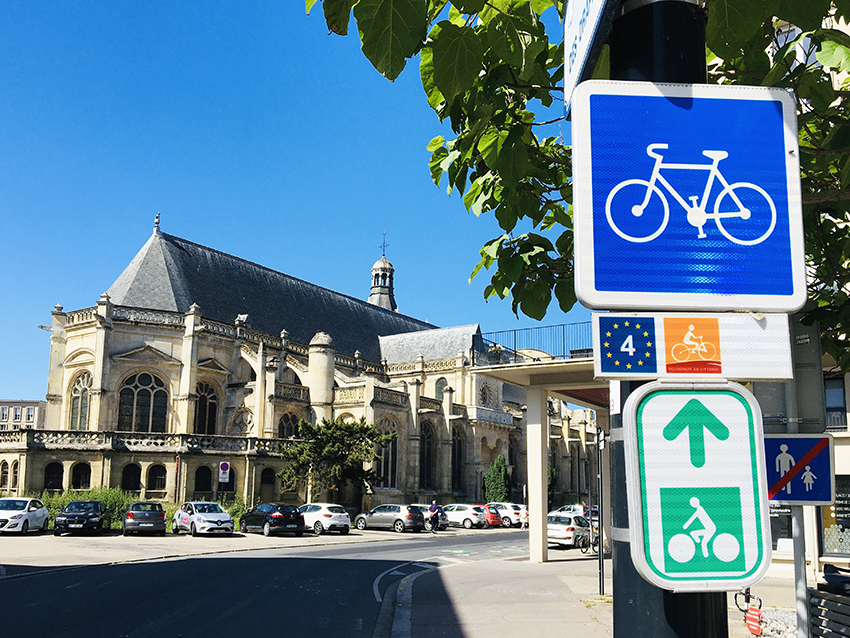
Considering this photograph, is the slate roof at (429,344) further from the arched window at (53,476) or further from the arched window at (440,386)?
the arched window at (53,476)

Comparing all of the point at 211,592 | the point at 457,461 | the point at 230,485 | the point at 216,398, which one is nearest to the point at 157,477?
the point at 230,485

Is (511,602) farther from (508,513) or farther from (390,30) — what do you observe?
(508,513)

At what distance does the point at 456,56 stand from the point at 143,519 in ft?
90.0

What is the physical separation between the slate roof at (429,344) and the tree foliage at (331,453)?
78.3 feet

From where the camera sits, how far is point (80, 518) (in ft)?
86.4

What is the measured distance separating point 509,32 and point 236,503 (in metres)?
33.9

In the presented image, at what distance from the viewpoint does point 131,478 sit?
33.5 m

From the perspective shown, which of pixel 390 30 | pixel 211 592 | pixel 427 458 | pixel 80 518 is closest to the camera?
pixel 390 30

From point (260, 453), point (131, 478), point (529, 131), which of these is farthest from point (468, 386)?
point (529, 131)

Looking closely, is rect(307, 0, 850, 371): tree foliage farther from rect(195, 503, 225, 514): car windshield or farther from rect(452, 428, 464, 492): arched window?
rect(452, 428, 464, 492): arched window

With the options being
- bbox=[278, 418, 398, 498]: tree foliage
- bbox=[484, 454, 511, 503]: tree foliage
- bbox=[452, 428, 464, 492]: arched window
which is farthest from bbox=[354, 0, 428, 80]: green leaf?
bbox=[452, 428, 464, 492]: arched window

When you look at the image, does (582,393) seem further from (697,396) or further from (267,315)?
(267,315)

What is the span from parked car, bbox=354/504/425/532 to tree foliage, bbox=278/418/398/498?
5.87ft

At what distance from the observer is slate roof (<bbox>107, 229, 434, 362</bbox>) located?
141 feet
